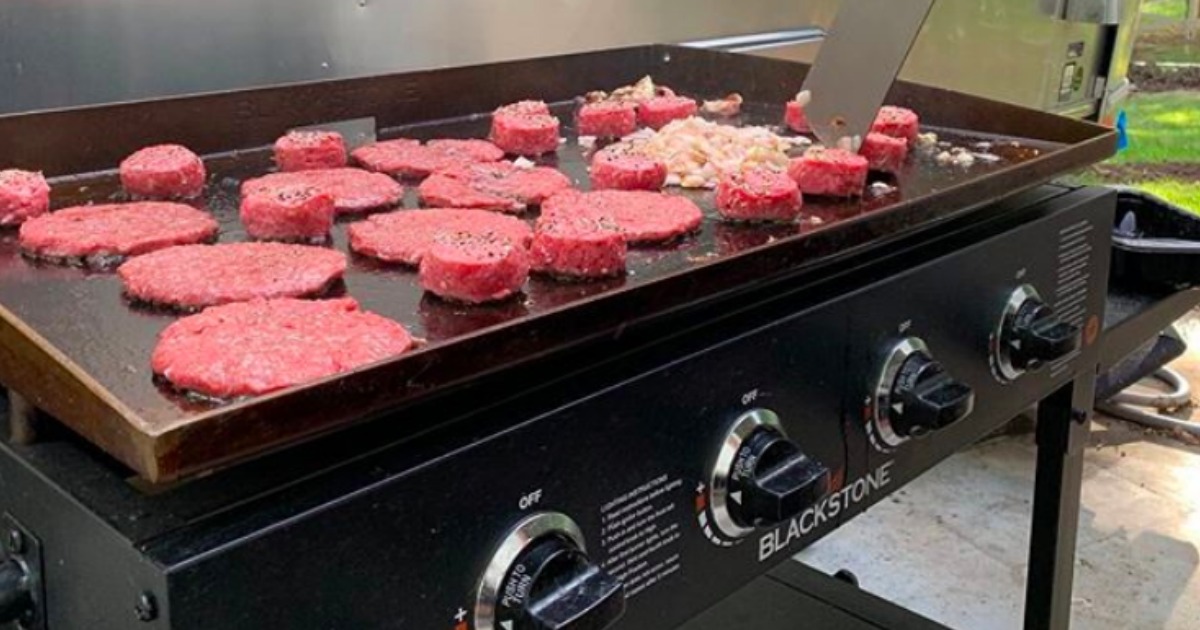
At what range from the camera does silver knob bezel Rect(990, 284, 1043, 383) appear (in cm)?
147

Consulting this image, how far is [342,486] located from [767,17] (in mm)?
1882

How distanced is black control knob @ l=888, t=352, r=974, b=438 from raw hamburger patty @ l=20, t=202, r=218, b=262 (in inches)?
28.7

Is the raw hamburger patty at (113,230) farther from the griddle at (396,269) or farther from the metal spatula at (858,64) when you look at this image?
the metal spatula at (858,64)

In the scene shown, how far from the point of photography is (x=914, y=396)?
4.22 feet

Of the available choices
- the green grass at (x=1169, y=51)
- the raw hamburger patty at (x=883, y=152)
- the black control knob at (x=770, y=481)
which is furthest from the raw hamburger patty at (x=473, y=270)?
the green grass at (x=1169, y=51)

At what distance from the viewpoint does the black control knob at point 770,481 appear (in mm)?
1088

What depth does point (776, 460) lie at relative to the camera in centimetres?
113

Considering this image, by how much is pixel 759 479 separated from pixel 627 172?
0.51 m

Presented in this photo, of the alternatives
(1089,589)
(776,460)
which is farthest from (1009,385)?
(1089,589)

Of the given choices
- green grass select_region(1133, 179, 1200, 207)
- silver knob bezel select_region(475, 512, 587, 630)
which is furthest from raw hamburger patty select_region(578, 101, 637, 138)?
green grass select_region(1133, 179, 1200, 207)

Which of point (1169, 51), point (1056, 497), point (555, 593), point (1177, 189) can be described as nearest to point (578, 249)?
point (555, 593)

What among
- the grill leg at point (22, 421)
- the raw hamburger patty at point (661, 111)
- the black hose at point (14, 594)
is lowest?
the black hose at point (14, 594)

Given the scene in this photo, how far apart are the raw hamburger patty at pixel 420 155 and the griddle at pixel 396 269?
9 centimetres

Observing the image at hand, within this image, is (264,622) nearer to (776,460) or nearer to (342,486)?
(342,486)
